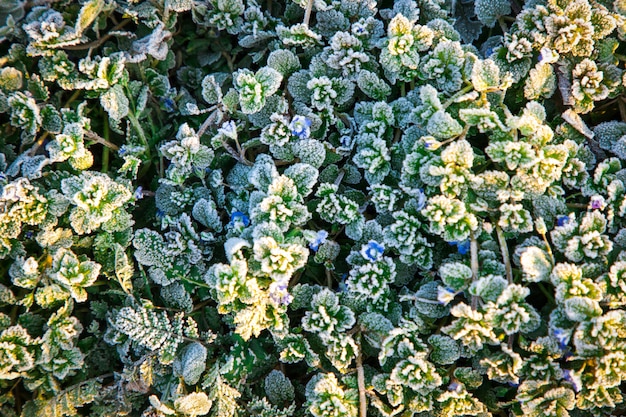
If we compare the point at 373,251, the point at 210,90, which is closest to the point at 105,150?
the point at 210,90

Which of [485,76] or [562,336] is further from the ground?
[485,76]

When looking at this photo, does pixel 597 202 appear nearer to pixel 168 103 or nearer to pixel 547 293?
pixel 547 293

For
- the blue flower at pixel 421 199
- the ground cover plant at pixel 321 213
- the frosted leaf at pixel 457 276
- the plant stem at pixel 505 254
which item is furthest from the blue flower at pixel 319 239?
the plant stem at pixel 505 254

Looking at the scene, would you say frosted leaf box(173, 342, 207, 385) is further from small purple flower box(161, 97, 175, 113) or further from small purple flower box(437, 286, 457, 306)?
small purple flower box(161, 97, 175, 113)

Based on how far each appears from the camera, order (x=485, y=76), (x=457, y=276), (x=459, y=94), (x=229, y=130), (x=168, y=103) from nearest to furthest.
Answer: (x=457, y=276) → (x=485, y=76) → (x=459, y=94) → (x=229, y=130) → (x=168, y=103)

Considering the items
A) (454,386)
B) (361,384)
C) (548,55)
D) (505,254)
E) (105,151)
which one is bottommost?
(361,384)

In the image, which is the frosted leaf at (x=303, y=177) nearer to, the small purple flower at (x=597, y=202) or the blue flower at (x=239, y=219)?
the blue flower at (x=239, y=219)
